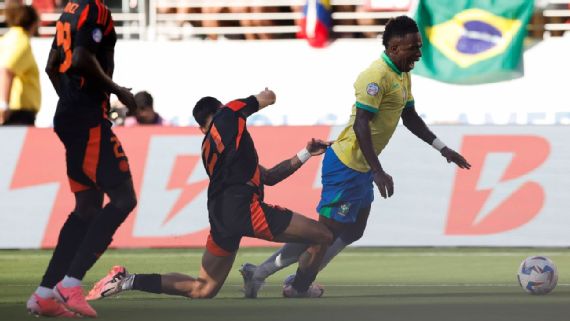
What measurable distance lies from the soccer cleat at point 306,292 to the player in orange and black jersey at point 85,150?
81.1 inches

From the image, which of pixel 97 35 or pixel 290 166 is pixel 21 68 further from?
pixel 97 35

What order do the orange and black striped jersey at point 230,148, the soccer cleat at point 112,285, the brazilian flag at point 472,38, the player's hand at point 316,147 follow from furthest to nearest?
the brazilian flag at point 472,38 < the player's hand at point 316,147 < the orange and black striped jersey at point 230,148 < the soccer cleat at point 112,285

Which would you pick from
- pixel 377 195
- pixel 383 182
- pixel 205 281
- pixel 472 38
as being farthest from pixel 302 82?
pixel 383 182

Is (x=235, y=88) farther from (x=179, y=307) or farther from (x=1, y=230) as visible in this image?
(x=179, y=307)

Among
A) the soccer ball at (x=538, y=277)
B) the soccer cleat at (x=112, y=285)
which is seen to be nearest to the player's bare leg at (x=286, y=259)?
the soccer cleat at (x=112, y=285)

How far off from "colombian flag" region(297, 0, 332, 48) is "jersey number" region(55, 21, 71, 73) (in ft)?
38.0

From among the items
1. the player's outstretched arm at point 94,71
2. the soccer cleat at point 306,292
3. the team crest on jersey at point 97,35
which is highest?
the team crest on jersey at point 97,35

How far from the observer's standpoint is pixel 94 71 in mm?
9344

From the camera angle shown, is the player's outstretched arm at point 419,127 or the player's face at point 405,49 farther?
the player's outstretched arm at point 419,127

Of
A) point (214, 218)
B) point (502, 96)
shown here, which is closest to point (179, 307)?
point (214, 218)

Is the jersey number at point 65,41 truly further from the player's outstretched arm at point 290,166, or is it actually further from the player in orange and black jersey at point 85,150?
the player's outstretched arm at point 290,166

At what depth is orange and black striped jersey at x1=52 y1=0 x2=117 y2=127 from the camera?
9461 mm

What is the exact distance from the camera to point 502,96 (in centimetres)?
2072

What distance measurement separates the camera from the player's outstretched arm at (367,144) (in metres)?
10.6
